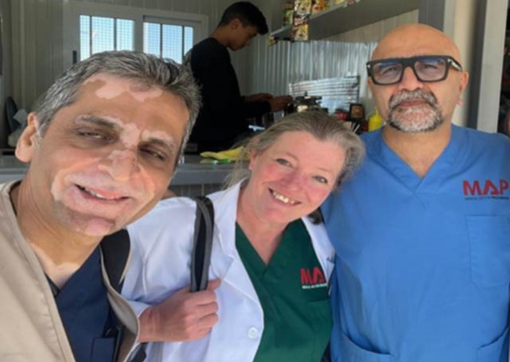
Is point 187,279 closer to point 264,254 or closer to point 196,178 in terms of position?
point 264,254

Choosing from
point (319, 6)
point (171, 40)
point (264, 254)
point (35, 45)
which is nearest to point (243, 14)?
point (319, 6)

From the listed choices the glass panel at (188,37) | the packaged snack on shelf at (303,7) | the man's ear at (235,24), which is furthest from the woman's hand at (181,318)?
the glass panel at (188,37)

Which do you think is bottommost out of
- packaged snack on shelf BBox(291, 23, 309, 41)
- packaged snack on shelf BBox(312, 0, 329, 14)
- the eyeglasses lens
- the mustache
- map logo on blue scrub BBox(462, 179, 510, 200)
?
map logo on blue scrub BBox(462, 179, 510, 200)

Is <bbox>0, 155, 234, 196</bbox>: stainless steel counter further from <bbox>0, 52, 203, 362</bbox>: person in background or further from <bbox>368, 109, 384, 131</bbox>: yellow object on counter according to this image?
<bbox>0, 52, 203, 362</bbox>: person in background

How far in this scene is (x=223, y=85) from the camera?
102 inches

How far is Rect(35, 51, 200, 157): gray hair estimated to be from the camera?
77 centimetres

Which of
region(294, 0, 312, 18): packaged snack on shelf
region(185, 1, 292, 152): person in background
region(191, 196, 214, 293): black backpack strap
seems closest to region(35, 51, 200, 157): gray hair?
region(191, 196, 214, 293): black backpack strap

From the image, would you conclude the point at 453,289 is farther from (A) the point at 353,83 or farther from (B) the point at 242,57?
(B) the point at 242,57

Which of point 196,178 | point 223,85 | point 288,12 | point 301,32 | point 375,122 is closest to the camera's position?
point 196,178

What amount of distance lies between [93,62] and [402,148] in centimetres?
75

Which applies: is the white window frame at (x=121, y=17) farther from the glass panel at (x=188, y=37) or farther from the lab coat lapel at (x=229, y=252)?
the lab coat lapel at (x=229, y=252)

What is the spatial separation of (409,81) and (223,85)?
1533mm

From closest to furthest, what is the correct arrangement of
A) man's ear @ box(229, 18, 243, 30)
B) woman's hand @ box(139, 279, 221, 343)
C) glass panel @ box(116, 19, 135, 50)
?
woman's hand @ box(139, 279, 221, 343) → man's ear @ box(229, 18, 243, 30) → glass panel @ box(116, 19, 135, 50)

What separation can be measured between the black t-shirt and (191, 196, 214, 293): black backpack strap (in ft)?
4.88
